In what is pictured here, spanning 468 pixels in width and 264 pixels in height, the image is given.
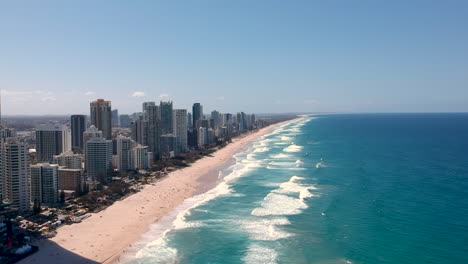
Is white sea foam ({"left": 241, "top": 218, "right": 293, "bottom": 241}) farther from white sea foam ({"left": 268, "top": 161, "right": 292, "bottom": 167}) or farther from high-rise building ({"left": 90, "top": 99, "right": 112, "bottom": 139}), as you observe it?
high-rise building ({"left": 90, "top": 99, "right": 112, "bottom": 139})

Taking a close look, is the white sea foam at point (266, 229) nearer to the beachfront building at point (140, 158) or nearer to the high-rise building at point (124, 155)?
the high-rise building at point (124, 155)

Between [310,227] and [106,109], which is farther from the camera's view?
[106,109]

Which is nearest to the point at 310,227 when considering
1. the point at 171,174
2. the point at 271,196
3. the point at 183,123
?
the point at 271,196

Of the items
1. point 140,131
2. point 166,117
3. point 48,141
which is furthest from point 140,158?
point 166,117

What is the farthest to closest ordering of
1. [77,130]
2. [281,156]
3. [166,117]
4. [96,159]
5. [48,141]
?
1. [166,117]
2. [77,130]
3. [281,156]
4. [48,141]
5. [96,159]

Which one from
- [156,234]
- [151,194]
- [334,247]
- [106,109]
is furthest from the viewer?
[106,109]

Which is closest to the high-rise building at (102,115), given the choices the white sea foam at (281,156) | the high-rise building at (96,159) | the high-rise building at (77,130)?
the high-rise building at (77,130)

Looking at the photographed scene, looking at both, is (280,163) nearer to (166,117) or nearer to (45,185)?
(45,185)

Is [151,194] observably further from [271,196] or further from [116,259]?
[116,259]
